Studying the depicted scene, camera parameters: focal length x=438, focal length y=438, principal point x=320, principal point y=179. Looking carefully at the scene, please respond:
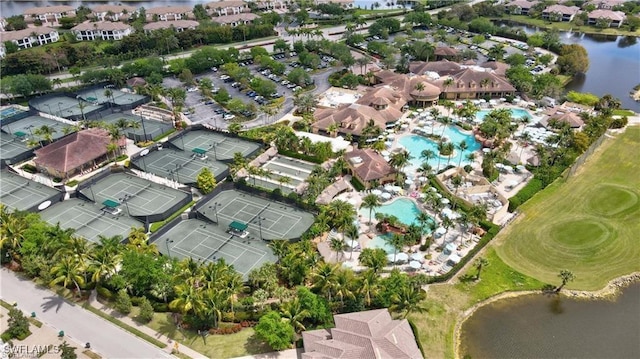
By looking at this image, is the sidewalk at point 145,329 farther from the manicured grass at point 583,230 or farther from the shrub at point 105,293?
the manicured grass at point 583,230

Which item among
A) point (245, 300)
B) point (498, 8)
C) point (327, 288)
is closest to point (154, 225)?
point (245, 300)

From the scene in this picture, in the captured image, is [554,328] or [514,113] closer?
[554,328]

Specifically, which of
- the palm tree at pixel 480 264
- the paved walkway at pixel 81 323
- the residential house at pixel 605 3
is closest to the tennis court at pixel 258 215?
the paved walkway at pixel 81 323

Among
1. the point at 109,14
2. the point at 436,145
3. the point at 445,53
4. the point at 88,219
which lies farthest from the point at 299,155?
the point at 109,14

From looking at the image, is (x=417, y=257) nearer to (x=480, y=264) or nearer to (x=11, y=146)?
(x=480, y=264)

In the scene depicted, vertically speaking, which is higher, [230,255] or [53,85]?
[53,85]

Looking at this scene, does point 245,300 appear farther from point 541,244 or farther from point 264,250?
point 541,244

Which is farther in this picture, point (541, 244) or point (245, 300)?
point (541, 244)
